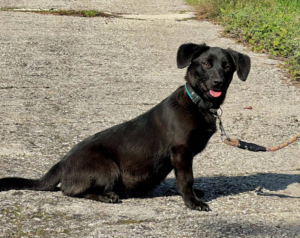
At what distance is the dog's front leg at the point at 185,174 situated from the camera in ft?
12.7

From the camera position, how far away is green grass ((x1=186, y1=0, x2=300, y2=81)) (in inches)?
363

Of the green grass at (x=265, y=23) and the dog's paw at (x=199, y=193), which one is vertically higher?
the green grass at (x=265, y=23)

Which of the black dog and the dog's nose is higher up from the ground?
the dog's nose

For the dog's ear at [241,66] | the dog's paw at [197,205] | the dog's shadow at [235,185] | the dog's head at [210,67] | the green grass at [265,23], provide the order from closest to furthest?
the dog's paw at [197,205]
the dog's head at [210,67]
the dog's ear at [241,66]
the dog's shadow at [235,185]
the green grass at [265,23]

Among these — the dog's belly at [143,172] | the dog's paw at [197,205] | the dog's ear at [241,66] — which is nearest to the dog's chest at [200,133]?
the dog's belly at [143,172]

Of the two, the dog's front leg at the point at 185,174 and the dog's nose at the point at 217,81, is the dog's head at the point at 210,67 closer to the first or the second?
the dog's nose at the point at 217,81

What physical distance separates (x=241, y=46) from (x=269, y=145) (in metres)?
4.77

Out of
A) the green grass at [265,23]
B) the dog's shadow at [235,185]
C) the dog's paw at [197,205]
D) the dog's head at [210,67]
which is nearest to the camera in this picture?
the dog's paw at [197,205]

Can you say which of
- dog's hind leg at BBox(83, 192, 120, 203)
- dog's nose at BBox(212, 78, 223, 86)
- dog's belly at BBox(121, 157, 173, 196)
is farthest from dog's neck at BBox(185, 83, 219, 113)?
dog's hind leg at BBox(83, 192, 120, 203)

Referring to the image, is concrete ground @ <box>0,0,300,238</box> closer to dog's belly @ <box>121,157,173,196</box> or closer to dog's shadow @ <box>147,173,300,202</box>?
dog's shadow @ <box>147,173,300,202</box>

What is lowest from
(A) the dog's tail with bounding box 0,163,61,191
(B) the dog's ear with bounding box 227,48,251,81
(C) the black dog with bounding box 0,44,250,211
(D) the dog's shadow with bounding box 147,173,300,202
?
(D) the dog's shadow with bounding box 147,173,300,202

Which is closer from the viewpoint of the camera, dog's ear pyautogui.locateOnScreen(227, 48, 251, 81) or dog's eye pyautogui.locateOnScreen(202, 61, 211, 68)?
→ dog's eye pyautogui.locateOnScreen(202, 61, 211, 68)

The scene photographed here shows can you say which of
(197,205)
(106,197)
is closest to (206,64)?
(197,205)

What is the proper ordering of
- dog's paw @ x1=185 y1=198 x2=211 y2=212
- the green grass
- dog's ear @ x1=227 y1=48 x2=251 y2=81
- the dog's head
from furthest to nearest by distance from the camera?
the green grass < dog's ear @ x1=227 y1=48 x2=251 y2=81 < the dog's head < dog's paw @ x1=185 y1=198 x2=211 y2=212
